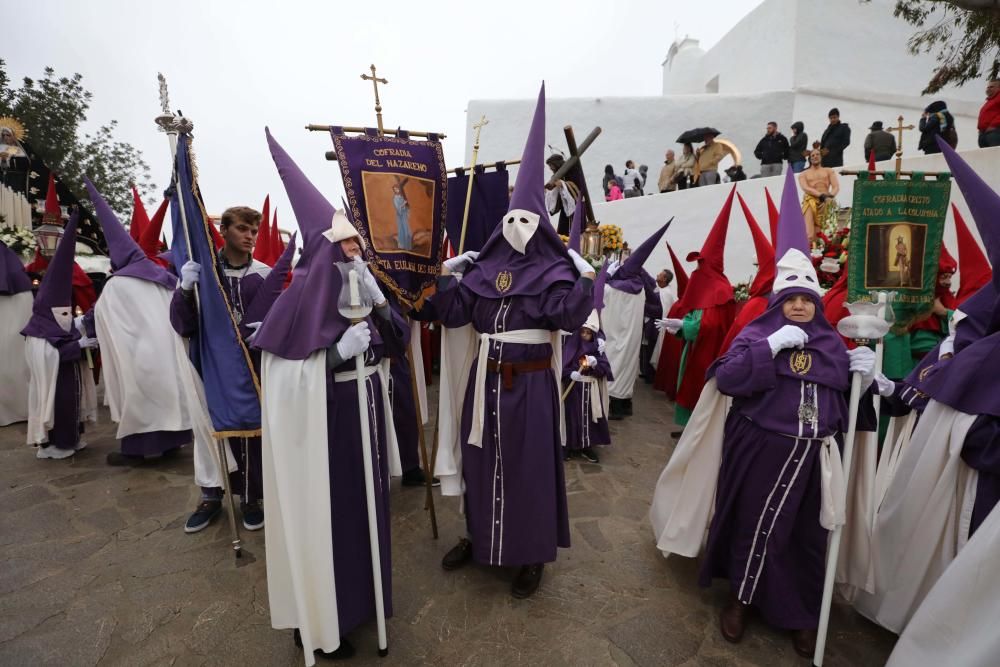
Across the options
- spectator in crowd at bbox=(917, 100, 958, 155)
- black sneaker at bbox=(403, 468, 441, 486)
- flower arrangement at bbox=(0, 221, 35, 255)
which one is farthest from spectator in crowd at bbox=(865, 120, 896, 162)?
flower arrangement at bbox=(0, 221, 35, 255)

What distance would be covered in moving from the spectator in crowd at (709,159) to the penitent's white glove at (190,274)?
11.3 metres

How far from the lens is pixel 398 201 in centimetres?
309

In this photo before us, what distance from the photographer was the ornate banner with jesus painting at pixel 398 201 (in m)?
3.01

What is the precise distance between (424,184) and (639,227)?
1001 centimetres

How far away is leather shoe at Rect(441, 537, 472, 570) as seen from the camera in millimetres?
3258

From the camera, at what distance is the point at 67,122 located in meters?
15.6

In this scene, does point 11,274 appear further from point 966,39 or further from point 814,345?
point 966,39

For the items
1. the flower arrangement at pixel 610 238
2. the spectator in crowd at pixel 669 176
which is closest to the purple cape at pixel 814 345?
the flower arrangement at pixel 610 238

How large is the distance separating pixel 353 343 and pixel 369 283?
36 centimetres

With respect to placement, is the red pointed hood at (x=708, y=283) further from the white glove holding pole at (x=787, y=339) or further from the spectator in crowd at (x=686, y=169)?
the spectator in crowd at (x=686, y=169)

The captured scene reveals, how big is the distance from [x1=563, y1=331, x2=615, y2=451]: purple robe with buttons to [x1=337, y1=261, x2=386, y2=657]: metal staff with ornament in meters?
3.11

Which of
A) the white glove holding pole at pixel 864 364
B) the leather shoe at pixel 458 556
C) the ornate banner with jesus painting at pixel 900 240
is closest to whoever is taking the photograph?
the white glove holding pole at pixel 864 364

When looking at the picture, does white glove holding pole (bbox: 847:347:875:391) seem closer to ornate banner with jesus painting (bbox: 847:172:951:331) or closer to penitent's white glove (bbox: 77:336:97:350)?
ornate banner with jesus painting (bbox: 847:172:951:331)

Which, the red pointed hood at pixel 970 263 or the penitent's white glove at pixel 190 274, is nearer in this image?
the penitent's white glove at pixel 190 274
